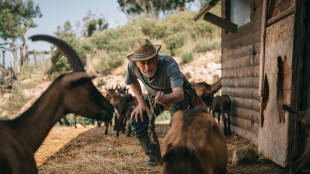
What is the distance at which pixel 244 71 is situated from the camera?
7.67 m

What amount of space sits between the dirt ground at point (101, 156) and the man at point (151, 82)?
62cm

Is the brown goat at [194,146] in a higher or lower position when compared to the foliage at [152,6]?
lower

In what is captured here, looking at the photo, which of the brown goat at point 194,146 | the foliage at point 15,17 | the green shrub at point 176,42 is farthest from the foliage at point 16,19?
the brown goat at point 194,146

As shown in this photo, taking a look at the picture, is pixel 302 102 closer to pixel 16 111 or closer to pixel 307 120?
pixel 307 120

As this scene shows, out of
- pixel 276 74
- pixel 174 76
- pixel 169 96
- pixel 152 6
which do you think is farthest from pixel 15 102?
pixel 152 6

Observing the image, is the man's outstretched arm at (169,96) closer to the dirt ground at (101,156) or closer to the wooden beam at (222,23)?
the dirt ground at (101,156)

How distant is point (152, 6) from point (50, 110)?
118 ft

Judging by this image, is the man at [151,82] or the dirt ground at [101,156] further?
the dirt ground at [101,156]

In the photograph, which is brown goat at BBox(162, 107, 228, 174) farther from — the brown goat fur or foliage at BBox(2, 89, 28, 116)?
foliage at BBox(2, 89, 28, 116)

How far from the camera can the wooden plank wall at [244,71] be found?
6.89 metres

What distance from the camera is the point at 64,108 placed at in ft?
9.98

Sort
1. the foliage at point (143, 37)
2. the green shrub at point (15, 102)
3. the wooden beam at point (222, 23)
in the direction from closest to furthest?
the wooden beam at point (222, 23) < the green shrub at point (15, 102) < the foliage at point (143, 37)

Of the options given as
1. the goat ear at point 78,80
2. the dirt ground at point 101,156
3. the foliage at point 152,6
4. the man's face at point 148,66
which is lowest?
the dirt ground at point 101,156

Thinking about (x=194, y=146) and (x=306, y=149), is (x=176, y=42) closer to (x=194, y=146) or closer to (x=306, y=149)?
(x=306, y=149)
